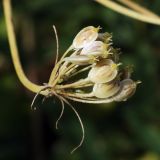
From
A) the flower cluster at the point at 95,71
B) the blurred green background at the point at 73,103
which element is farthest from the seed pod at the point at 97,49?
the blurred green background at the point at 73,103

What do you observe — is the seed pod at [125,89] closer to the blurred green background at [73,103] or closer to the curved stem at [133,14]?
the curved stem at [133,14]

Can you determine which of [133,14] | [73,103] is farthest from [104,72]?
[73,103]

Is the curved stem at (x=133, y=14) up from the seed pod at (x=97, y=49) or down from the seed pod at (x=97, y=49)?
up

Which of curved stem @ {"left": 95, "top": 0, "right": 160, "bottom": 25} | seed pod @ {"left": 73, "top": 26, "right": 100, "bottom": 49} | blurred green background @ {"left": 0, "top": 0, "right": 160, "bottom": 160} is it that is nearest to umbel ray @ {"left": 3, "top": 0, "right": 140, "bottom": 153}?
seed pod @ {"left": 73, "top": 26, "right": 100, "bottom": 49}

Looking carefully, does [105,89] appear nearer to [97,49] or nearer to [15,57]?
[97,49]

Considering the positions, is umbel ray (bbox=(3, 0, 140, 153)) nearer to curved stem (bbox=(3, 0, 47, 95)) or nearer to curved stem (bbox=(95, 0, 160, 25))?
curved stem (bbox=(3, 0, 47, 95))

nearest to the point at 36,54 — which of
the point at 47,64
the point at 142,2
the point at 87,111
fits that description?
the point at 47,64
